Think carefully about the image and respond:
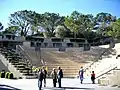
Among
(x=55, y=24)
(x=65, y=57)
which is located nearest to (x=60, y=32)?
(x=55, y=24)

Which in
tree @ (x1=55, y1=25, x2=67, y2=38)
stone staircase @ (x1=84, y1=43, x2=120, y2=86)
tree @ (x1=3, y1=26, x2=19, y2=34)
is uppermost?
tree @ (x1=3, y1=26, x2=19, y2=34)

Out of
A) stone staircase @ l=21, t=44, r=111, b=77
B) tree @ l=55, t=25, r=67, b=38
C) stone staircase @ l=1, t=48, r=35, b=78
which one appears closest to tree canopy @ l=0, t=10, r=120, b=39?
tree @ l=55, t=25, r=67, b=38

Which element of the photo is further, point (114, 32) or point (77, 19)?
point (77, 19)

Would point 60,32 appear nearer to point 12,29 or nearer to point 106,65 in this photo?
point 12,29

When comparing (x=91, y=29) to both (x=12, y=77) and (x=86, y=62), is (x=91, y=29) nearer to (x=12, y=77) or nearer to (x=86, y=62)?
(x=86, y=62)

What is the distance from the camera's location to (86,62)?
103 feet

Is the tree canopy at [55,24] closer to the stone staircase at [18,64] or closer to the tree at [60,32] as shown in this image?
the tree at [60,32]

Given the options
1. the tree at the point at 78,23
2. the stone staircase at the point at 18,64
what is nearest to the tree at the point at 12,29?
the tree at the point at 78,23

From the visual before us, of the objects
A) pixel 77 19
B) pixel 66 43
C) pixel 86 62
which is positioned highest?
pixel 77 19

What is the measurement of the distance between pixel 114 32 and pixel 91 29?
5.38 meters

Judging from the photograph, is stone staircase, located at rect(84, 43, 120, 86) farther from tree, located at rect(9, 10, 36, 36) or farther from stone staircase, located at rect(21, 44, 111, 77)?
tree, located at rect(9, 10, 36, 36)

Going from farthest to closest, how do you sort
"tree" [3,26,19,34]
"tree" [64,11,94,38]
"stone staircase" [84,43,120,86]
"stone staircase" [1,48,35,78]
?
1. "tree" [3,26,19,34]
2. "tree" [64,11,94,38]
3. "stone staircase" [1,48,35,78]
4. "stone staircase" [84,43,120,86]

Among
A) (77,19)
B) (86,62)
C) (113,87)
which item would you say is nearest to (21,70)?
(86,62)

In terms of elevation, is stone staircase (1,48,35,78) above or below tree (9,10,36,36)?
below
